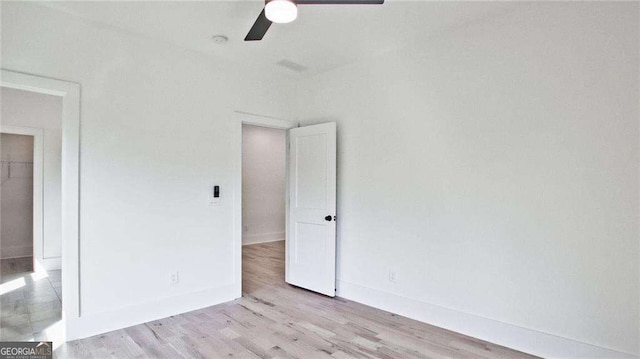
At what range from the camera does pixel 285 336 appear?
9.39 feet

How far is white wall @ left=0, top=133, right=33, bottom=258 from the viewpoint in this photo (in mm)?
5375

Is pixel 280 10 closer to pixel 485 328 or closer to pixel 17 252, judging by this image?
pixel 485 328

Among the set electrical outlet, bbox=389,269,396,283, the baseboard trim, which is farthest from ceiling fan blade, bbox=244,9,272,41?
the baseboard trim

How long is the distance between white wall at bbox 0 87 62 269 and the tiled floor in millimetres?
486

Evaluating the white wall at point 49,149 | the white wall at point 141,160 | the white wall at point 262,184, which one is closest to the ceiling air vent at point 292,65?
the white wall at point 141,160

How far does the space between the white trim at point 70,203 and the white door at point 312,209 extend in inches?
88.4

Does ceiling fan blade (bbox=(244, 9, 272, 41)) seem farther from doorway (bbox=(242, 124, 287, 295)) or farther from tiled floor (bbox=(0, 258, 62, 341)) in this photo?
doorway (bbox=(242, 124, 287, 295))

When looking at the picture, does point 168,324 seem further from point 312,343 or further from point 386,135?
point 386,135

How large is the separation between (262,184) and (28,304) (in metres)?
4.39

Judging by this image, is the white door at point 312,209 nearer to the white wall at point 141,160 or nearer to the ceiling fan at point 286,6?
the white wall at point 141,160

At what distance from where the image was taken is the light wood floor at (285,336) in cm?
257

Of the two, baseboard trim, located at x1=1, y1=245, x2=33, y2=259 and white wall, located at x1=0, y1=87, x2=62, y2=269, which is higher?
white wall, located at x1=0, y1=87, x2=62, y2=269

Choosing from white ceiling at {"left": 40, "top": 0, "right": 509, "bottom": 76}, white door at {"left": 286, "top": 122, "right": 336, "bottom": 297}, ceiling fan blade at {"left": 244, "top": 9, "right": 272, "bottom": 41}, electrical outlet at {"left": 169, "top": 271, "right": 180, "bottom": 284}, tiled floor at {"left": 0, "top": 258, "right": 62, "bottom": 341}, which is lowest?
tiled floor at {"left": 0, "top": 258, "right": 62, "bottom": 341}

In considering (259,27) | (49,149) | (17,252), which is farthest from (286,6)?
(17,252)
